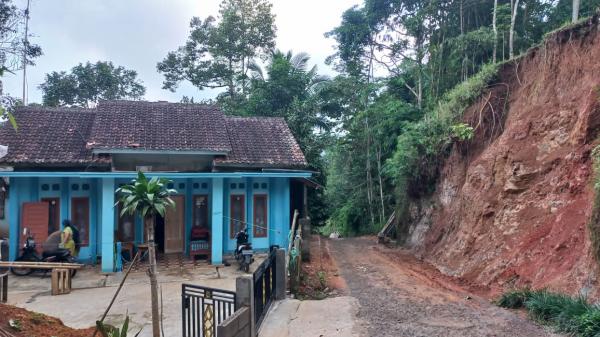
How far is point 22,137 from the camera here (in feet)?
42.6

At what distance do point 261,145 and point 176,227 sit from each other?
168 inches

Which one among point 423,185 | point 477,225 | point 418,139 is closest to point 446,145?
point 418,139

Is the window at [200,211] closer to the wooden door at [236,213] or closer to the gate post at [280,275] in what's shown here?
the wooden door at [236,213]

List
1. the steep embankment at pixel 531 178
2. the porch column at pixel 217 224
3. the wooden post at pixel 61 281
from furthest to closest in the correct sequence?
the porch column at pixel 217 224 → the wooden post at pixel 61 281 → the steep embankment at pixel 531 178

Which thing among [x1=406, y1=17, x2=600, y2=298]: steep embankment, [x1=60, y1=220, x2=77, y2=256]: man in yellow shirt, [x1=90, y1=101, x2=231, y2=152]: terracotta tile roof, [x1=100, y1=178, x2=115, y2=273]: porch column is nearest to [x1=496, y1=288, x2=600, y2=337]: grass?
[x1=406, y1=17, x2=600, y2=298]: steep embankment

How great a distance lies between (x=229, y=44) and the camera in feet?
88.5

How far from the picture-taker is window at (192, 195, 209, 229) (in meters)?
13.9

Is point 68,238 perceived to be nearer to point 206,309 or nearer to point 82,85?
point 206,309

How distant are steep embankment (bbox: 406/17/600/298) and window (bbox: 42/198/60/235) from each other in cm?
1186

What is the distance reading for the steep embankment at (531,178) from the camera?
8250mm

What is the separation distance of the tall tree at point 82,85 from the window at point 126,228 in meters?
21.0

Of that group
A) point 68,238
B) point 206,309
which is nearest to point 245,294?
point 206,309

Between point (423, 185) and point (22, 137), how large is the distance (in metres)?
14.4

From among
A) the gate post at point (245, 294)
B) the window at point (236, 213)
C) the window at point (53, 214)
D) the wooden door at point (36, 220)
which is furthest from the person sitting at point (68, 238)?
the gate post at point (245, 294)
